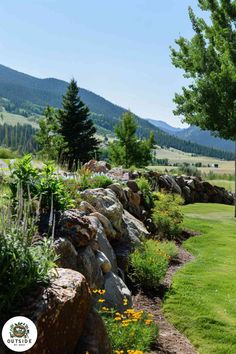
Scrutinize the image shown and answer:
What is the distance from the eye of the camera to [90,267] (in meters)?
7.75

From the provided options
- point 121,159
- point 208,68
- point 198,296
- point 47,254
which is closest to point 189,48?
point 208,68

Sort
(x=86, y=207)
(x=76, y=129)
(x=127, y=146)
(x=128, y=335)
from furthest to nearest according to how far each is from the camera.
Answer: (x=76, y=129)
(x=127, y=146)
(x=86, y=207)
(x=128, y=335)

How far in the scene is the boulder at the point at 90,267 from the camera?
24.8ft

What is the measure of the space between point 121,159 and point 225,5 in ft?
86.4

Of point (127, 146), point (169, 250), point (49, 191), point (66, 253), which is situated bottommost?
point (169, 250)

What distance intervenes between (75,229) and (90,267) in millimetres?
762

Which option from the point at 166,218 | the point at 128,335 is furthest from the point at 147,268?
the point at 166,218

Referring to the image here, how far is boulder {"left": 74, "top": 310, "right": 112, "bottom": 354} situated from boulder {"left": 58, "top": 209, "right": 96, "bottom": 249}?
2134 millimetres

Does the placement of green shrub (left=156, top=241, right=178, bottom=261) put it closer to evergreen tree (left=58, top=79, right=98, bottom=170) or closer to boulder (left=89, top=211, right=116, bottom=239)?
boulder (left=89, top=211, right=116, bottom=239)

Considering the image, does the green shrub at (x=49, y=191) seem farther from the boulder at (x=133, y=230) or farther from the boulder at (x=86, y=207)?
the boulder at (x=133, y=230)

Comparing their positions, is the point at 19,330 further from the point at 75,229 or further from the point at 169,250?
the point at 169,250

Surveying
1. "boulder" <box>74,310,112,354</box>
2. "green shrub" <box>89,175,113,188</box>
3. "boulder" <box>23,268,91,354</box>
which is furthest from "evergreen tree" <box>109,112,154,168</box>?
"boulder" <box>23,268,91,354</box>

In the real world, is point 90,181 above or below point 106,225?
above

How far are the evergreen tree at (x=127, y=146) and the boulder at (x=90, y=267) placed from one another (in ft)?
120
